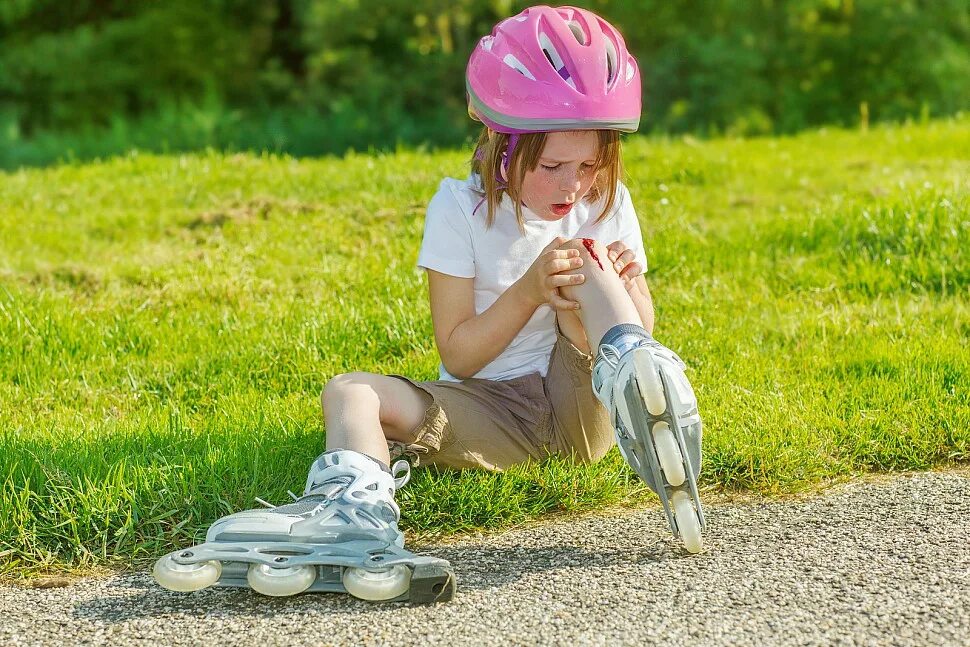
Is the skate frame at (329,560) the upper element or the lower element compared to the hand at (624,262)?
lower

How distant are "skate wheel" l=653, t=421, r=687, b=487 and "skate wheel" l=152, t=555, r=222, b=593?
1.10 meters

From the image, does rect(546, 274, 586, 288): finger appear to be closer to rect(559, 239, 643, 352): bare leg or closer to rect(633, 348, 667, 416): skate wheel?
rect(559, 239, 643, 352): bare leg

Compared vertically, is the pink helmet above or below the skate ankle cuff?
above

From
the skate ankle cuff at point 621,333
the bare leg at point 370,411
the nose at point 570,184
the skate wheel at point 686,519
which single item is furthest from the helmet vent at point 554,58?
the skate wheel at point 686,519

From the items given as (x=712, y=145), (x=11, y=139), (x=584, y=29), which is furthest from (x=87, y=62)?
(x=584, y=29)

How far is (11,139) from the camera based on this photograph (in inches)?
619

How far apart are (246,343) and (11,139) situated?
12269 millimetres

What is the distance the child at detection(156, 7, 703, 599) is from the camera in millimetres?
2906

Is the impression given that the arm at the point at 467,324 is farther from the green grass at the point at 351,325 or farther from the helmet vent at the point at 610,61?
the helmet vent at the point at 610,61

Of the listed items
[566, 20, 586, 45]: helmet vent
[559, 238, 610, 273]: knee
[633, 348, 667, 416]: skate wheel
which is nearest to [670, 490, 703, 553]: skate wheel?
[633, 348, 667, 416]: skate wheel

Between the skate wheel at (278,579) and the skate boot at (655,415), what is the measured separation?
844mm

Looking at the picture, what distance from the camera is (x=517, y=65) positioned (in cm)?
336

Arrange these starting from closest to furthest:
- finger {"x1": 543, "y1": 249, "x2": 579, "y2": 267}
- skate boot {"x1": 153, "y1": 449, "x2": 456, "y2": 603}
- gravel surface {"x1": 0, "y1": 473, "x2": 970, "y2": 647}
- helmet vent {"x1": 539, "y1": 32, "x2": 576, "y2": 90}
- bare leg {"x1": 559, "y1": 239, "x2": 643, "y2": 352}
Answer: gravel surface {"x1": 0, "y1": 473, "x2": 970, "y2": 647}, skate boot {"x1": 153, "y1": 449, "x2": 456, "y2": 603}, bare leg {"x1": 559, "y1": 239, "x2": 643, "y2": 352}, finger {"x1": 543, "y1": 249, "x2": 579, "y2": 267}, helmet vent {"x1": 539, "y1": 32, "x2": 576, "y2": 90}

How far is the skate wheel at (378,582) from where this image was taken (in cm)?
279
